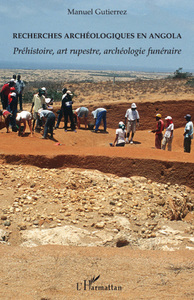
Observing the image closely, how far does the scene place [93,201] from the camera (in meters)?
5.84

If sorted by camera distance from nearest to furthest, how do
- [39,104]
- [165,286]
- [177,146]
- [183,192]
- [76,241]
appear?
[165,286], [76,241], [183,192], [39,104], [177,146]

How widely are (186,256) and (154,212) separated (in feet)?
5.98

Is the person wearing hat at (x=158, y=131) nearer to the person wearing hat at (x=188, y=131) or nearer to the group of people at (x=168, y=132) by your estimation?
the group of people at (x=168, y=132)

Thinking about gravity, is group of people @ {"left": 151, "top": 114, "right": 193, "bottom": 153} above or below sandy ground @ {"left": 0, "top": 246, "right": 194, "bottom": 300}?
above

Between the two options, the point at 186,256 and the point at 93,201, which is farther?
the point at 93,201

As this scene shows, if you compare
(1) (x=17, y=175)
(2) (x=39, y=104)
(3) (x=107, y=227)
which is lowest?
(3) (x=107, y=227)

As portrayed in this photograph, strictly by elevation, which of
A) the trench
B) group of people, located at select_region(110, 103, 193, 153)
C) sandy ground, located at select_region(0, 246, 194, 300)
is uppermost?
group of people, located at select_region(110, 103, 193, 153)

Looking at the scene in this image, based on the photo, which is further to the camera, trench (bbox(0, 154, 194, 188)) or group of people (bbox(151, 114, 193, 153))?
group of people (bbox(151, 114, 193, 153))

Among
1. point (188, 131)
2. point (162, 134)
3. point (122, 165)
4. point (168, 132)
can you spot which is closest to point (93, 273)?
point (122, 165)

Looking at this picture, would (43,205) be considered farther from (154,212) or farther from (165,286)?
(165,286)

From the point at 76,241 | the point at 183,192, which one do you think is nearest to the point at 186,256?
the point at 76,241

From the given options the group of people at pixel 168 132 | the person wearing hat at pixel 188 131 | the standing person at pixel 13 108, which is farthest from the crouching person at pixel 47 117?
the person wearing hat at pixel 188 131

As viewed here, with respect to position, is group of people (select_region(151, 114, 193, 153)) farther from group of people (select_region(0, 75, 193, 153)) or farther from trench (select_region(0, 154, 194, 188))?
trench (select_region(0, 154, 194, 188))

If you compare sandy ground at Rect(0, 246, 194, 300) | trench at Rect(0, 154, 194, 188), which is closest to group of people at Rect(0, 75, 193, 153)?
trench at Rect(0, 154, 194, 188)
